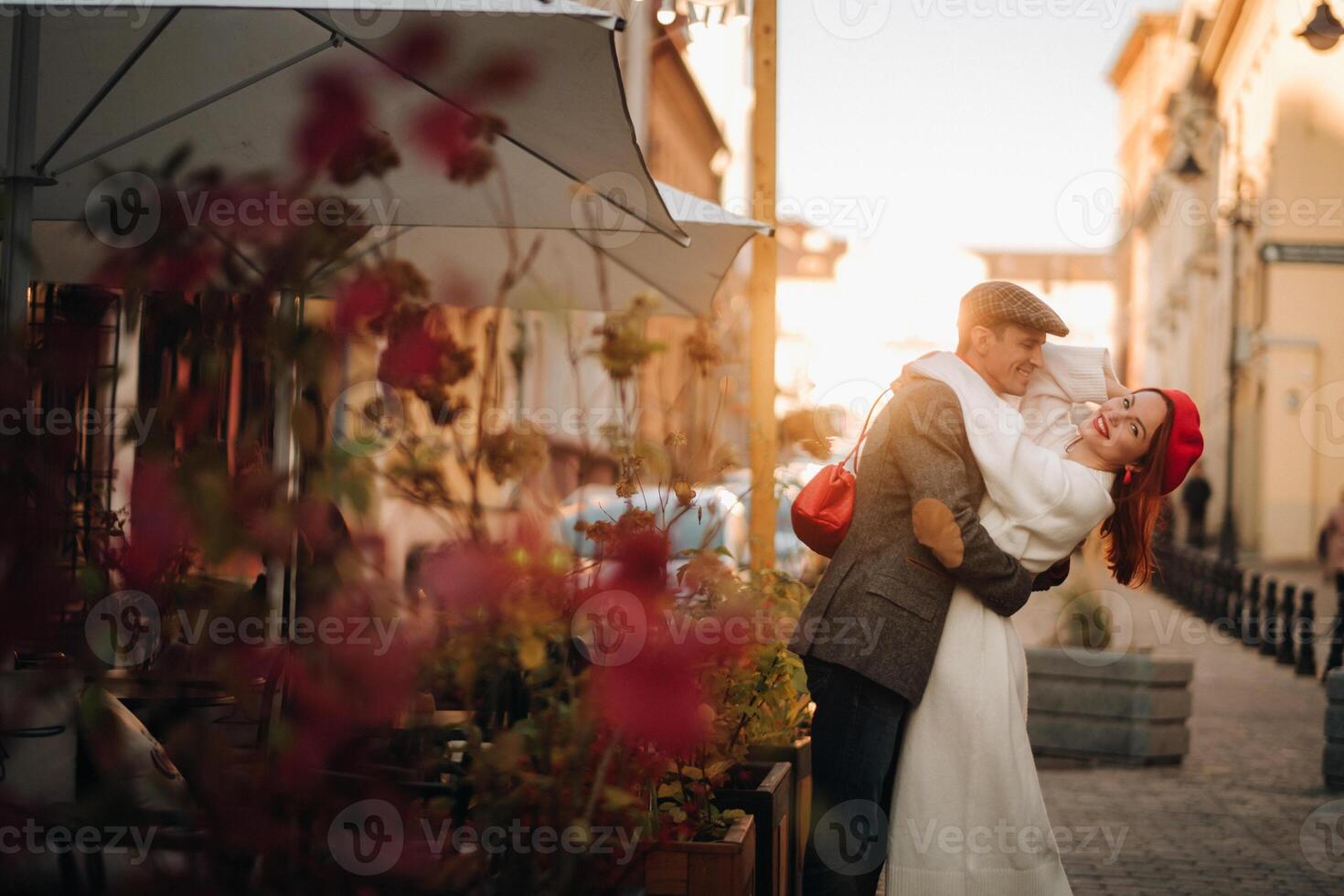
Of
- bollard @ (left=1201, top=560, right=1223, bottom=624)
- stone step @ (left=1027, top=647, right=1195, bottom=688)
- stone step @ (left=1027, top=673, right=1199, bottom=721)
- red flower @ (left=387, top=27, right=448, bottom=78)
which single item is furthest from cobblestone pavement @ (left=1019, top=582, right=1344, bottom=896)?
bollard @ (left=1201, top=560, right=1223, bottom=624)

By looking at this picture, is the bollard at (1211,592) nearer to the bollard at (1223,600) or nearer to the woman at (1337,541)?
the bollard at (1223,600)

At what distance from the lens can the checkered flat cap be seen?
12.8ft

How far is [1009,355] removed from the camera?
398 centimetres

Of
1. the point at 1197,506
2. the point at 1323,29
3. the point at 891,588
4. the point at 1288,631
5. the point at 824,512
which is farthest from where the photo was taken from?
the point at 1197,506

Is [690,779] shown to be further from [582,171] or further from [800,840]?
[582,171]

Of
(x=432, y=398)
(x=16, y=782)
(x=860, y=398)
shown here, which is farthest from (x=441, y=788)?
(x=860, y=398)

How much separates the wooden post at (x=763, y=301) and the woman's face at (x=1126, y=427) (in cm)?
272

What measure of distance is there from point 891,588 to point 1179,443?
0.81m

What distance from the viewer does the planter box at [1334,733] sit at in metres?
8.74

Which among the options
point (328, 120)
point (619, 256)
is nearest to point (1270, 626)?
point (619, 256)

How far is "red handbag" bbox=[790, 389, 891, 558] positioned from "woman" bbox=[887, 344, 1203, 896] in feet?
1.07

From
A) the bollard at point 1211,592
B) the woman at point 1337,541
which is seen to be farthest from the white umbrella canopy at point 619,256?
the bollard at point 1211,592

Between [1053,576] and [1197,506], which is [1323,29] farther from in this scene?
[1197,506]

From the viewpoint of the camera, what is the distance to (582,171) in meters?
4.95
